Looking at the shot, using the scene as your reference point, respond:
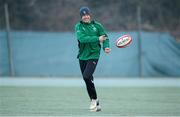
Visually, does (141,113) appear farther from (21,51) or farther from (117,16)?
(117,16)

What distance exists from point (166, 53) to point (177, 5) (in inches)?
385

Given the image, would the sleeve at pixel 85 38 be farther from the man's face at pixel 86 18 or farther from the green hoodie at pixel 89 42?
the man's face at pixel 86 18

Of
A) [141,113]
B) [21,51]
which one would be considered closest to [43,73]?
[21,51]

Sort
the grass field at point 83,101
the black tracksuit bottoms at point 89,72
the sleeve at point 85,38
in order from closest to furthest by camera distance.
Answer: the grass field at point 83,101 < the sleeve at point 85,38 < the black tracksuit bottoms at point 89,72

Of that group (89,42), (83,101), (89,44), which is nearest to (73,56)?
(83,101)

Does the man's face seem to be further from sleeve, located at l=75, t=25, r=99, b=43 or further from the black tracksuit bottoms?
the black tracksuit bottoms

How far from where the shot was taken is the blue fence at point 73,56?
29656 mm

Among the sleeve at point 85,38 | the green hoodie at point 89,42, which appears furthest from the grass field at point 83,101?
the sleeve at point 85,38

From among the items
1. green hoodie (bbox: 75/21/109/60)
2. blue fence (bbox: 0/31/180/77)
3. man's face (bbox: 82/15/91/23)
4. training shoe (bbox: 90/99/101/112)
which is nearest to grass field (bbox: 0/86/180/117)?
training shoe (bbox: 90/99/101/112)

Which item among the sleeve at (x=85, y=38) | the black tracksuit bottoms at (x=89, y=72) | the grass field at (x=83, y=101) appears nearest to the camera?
the grass field at (x=83, y=101)

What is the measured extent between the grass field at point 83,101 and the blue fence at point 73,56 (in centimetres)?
703

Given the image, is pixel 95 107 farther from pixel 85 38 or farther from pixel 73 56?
pixel 73 56

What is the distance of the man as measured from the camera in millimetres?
14828

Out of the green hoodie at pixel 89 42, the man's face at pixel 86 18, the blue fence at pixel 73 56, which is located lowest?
the blue fence at pixel 73 56
